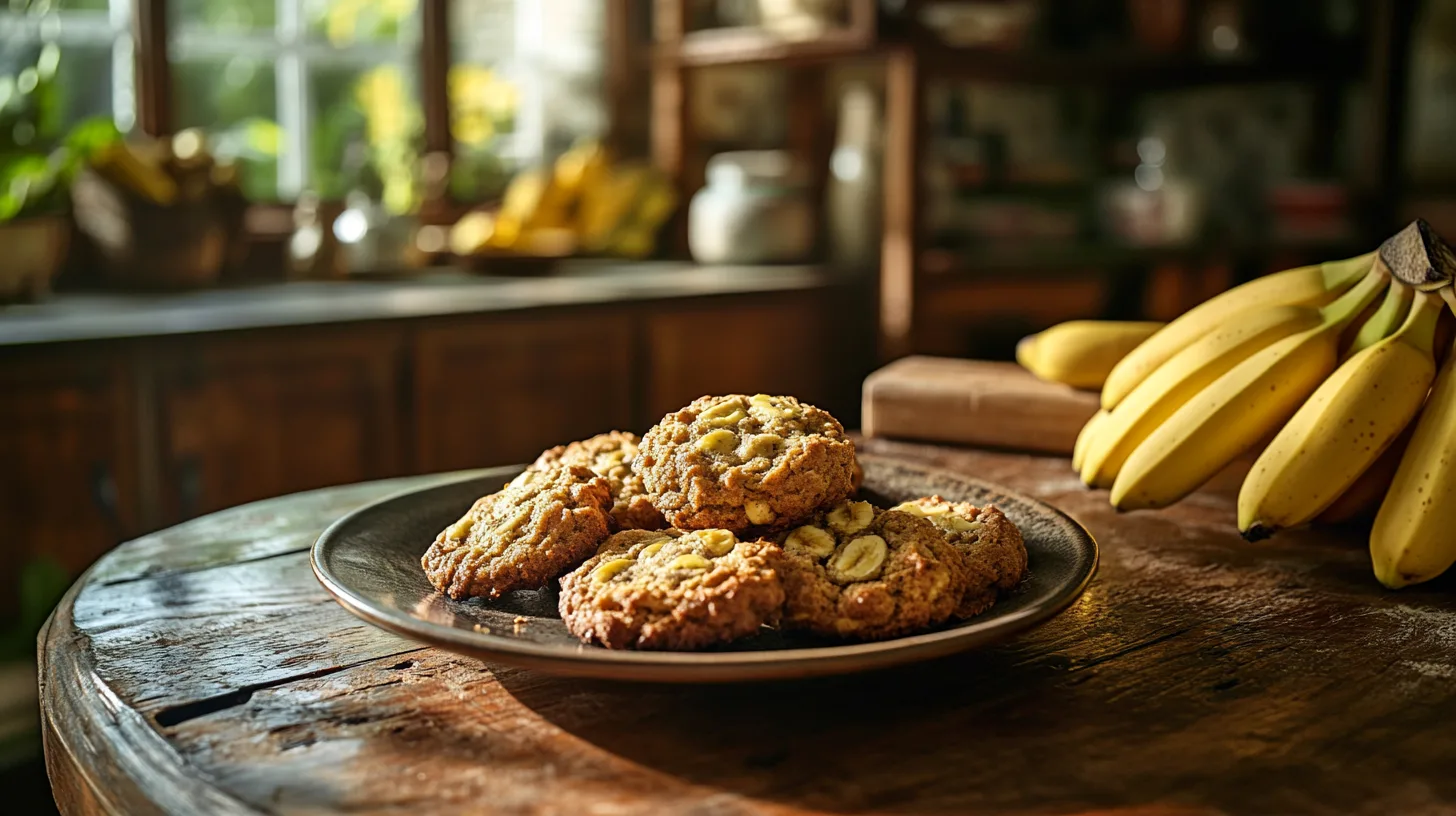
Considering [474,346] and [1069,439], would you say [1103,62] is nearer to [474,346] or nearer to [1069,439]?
[474,346]

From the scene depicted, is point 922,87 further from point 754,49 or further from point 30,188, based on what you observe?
point 30,188

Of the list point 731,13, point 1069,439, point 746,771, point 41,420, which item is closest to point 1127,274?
point 731,13

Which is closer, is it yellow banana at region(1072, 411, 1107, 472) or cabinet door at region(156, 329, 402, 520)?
yellow banana at region(1072, 411, 1107, 472)

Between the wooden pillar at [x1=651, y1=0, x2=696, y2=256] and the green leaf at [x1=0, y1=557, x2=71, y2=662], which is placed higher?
the wooden pillar at [x1=651, y1=0, x2=696, y2=256]

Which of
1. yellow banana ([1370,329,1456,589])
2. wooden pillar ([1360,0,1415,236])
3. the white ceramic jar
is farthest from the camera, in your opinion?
wooden pillar ([1360,0,1415,236])

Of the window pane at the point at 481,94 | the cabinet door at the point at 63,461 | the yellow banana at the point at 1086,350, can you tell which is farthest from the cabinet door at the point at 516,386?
the yellow banana at the point at 1086,350

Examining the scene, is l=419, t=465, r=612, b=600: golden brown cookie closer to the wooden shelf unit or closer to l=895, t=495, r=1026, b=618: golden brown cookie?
l=895, t=495, r=1026, b=618: golden brown cookie

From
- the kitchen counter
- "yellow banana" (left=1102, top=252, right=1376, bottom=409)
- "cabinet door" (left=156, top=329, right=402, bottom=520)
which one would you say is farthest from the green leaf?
"yellow banana" (left=1102, top=252, right=1376, bottom=409)
